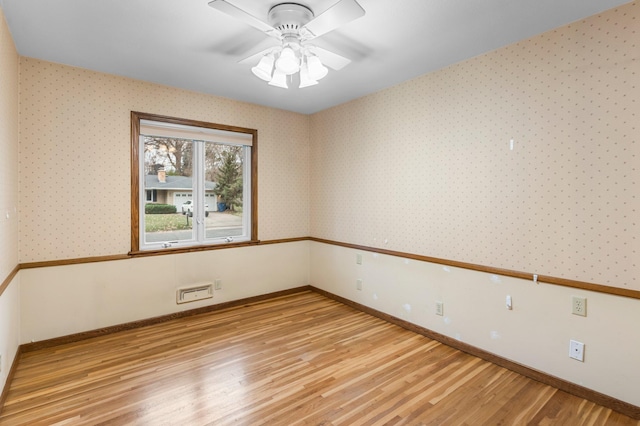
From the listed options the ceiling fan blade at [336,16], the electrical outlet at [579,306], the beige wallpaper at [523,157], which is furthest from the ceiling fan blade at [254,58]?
the electrical outlet at [579,306]

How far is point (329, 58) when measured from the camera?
96.3 inches

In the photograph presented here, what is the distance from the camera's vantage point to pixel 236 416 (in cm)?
202

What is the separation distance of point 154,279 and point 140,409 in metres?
1.64

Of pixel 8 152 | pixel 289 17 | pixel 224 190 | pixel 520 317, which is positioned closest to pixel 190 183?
pixel 224 190

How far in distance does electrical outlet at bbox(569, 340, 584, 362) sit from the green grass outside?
147 inches

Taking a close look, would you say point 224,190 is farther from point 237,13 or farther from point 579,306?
point 579,306

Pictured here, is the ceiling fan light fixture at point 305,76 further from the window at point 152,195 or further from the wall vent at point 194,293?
the wall vent at point 194,293

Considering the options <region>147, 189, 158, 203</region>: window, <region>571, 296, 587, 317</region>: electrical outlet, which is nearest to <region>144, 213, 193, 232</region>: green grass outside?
<region>147, 189, 158, 203</region>: window

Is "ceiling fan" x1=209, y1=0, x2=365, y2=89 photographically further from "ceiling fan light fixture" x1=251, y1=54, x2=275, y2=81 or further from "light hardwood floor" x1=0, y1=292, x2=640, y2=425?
"light hardwood floor" x1=0, y1=292, x2=640, y2=425

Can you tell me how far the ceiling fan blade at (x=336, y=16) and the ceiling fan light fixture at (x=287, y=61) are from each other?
0.63 feet

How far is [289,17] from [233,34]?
597 millimetres

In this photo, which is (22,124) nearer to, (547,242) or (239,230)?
(239,230)

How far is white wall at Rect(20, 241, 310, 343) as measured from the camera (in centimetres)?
294

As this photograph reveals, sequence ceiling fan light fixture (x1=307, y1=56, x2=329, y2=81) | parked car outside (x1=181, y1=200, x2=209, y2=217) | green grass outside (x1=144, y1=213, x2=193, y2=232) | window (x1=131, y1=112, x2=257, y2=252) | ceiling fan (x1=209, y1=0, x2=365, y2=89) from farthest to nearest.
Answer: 1. parked car outside (x1=181, y1=200, x2=209, y2=217)
2. green grass outside (x1=144, y1=213, x2=193, y2=232)
3. window (x1=131, y1=112, x2=257, y2=252)
4. ceiling fan light fixture (x1=307, y1=56, x2=329, y2=81)
5. ceiling fan (x1=209, y1=0, x2=365, y2=89)
